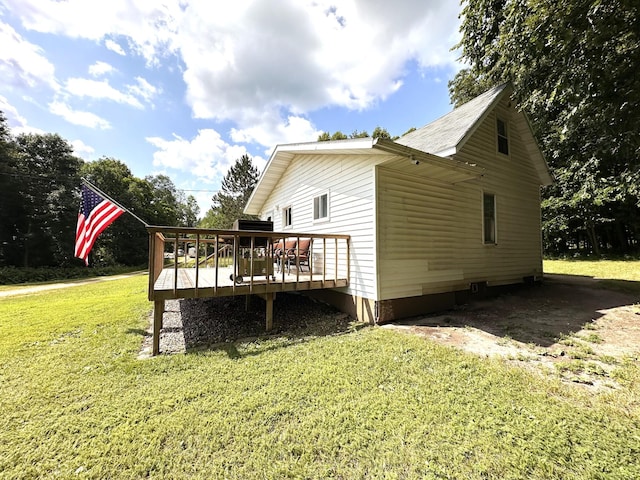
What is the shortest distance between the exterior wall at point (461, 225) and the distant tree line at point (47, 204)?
2837cm

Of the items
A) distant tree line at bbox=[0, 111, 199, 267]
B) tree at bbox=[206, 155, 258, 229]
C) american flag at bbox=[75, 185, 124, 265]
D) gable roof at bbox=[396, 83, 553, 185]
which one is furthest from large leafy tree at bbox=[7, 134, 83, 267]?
gable roof at bbox=[396, 83, 553, 185]

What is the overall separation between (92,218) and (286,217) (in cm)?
600

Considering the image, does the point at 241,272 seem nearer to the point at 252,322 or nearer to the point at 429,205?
the point at 252,322

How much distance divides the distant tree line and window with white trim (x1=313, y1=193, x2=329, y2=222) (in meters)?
25.7

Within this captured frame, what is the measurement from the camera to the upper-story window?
834 cm

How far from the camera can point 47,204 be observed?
2172cm

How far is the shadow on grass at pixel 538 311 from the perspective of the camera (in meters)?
4.68

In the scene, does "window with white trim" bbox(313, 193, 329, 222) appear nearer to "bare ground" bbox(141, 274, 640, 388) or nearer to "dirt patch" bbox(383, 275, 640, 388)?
"bare ground" bbox(141, 274, 640, 388)

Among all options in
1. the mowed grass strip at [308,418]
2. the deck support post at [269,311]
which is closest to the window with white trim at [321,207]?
the deck support post at [269,311]

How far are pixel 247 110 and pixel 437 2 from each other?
11.2 meters

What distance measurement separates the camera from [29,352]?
4.18 m

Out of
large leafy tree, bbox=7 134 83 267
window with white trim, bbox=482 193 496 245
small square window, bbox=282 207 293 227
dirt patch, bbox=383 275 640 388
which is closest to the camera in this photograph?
dirt patch, bbox=383 275 640 388

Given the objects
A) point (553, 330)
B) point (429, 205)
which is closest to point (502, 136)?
point (429, 205)

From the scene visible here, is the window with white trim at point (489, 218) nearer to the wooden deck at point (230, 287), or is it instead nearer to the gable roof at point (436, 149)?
the gable roof at point (436, 149)
